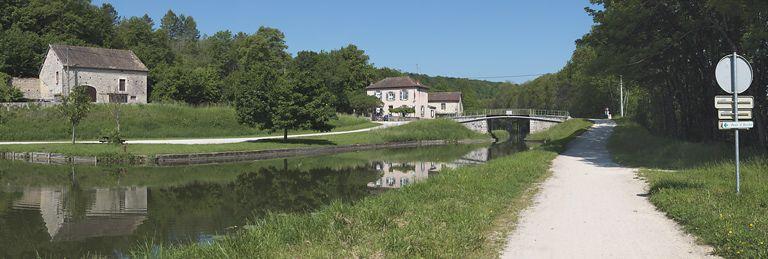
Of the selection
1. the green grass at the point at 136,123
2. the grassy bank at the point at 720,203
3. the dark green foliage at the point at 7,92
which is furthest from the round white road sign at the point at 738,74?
the dark green foliage at the point at 7,92

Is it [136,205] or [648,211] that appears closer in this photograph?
[648,211]

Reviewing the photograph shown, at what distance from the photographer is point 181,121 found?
162 ft

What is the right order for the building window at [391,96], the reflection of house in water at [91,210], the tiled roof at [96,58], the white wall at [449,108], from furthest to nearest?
the white wall at [449,108]
the building window at [391,96]
the tiled roof at [96,58]
the reflection of house in water at [91,210]

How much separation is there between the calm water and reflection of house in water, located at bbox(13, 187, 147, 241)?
2cm

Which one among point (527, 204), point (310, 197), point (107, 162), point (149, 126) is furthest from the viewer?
point (149, 126)

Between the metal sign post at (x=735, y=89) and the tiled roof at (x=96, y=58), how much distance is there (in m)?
53.2

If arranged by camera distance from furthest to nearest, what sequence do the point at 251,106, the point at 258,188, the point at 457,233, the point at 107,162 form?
the point at 251,106
the point at 107,162
the point at 258,188
the point at 457,233

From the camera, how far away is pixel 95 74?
173 ft

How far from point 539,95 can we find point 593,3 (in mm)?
80355

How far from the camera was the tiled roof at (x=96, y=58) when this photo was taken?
51469 mm

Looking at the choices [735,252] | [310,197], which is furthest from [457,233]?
[310,197]

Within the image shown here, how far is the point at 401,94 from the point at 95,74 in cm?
4379

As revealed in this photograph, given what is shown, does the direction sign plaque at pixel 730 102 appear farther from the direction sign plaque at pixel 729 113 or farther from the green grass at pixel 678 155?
the green grass at pixel 678 155

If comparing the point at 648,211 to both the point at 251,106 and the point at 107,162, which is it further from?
the point at 251,106
